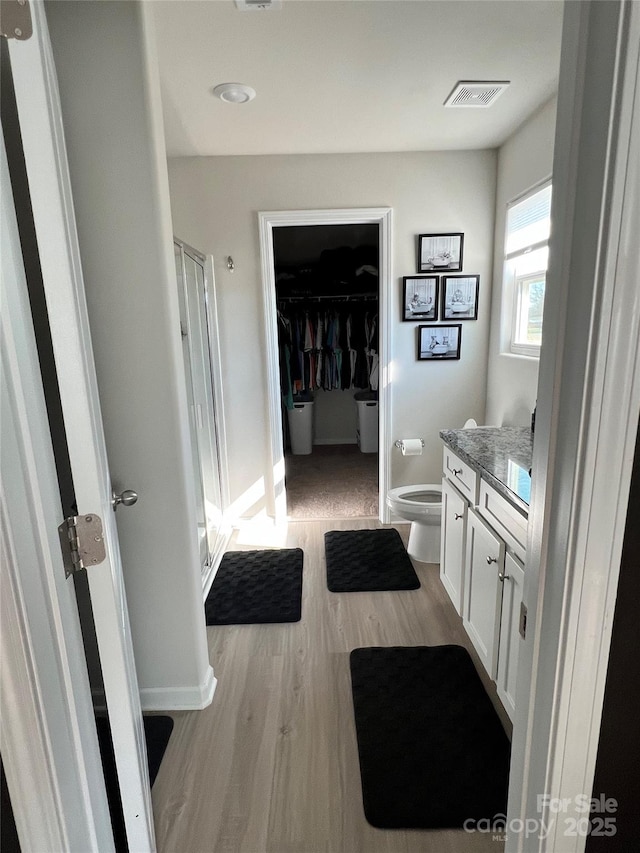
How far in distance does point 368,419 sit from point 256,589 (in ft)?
9.27

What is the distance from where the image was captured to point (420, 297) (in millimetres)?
3113

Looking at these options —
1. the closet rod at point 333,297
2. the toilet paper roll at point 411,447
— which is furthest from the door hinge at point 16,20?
the closet rod at point 333,297

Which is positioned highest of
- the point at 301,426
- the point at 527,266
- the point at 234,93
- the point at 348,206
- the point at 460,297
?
the point at 234,93

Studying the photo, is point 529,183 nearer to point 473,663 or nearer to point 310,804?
point 473,663

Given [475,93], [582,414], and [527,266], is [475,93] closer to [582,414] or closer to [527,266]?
[527,266]

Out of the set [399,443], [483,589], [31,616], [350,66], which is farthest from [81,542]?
[399,443]

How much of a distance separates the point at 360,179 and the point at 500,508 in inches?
92.3

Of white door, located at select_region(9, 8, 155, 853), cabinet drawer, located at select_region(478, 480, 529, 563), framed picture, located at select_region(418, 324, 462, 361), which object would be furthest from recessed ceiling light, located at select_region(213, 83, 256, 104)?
cabinet drawer, located at select_region(478, 480, 529, 563)

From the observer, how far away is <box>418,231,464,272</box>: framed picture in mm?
3035

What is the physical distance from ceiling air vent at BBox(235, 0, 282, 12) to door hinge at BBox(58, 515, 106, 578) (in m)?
1.72

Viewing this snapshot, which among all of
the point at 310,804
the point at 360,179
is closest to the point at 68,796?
the point at 310,804

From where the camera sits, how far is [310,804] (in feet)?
4.81

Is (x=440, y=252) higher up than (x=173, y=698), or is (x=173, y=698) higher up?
(x=440, y=252)

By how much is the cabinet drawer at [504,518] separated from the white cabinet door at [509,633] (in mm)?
56
